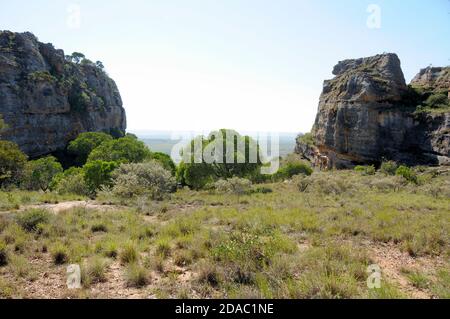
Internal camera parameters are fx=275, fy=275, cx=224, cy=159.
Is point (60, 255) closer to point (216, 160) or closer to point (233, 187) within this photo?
point (233, 187)

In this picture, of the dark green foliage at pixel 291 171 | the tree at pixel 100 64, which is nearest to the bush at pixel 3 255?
the dark green foliage at pixel 291 171

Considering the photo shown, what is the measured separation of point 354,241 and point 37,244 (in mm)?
8741

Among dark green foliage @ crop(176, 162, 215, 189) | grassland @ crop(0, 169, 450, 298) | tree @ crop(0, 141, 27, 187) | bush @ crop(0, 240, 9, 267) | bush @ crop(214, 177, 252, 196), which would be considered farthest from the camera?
dark green foliage @ crop(176, 162, 215, 189)

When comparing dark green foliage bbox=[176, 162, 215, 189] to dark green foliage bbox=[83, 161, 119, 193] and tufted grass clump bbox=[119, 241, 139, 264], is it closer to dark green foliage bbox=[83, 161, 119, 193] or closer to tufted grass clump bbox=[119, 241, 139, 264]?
Result: dark green foliage bbox=[83, 161, 119, 193]

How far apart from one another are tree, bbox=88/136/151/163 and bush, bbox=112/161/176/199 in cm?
1608

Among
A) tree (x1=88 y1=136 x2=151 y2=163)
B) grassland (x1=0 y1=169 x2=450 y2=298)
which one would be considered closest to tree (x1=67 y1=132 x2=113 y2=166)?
tree (x1=88 y1=136 x2=151 y2=163)

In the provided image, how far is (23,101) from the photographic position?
160 feet

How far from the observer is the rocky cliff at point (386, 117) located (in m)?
35.1

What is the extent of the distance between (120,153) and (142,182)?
2025cm

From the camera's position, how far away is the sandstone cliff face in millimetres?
47062

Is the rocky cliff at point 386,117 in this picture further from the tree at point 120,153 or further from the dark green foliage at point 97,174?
the dark green foliage at point 97,174

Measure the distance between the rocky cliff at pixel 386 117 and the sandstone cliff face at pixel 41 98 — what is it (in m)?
50.8

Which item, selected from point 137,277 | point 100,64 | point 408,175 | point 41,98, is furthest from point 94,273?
point 100,64

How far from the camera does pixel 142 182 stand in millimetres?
18609
